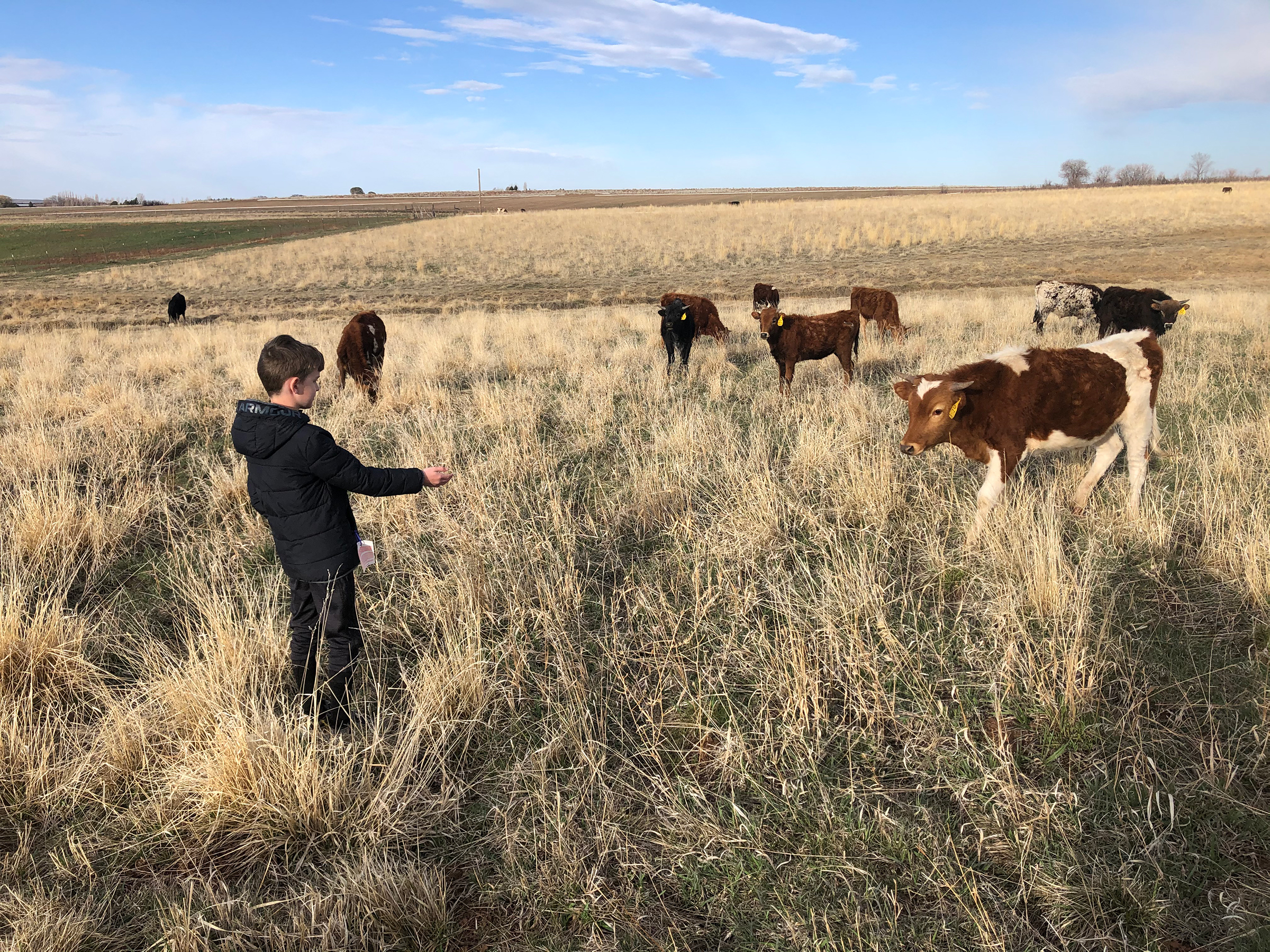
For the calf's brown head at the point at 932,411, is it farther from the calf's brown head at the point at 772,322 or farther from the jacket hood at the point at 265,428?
the calf's brown head at the point at 772,322

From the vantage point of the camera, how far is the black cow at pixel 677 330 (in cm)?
1127

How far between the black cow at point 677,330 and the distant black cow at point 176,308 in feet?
55.0

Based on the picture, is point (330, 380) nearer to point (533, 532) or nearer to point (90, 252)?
point (533, 532)

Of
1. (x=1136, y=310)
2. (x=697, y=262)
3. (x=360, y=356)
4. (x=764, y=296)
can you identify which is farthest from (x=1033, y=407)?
(x=697, y=262)

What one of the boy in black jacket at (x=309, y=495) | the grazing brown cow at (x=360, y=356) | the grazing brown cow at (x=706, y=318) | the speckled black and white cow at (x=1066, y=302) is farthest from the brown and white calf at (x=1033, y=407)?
the speckled black and white cow at (x=1066, y=302)

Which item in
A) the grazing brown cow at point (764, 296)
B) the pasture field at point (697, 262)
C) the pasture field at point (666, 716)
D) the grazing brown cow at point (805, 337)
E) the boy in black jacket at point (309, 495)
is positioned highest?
the pasture field at point (697, 262)

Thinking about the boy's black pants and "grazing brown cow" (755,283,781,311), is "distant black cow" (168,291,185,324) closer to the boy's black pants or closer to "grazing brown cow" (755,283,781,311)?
"grazing brown cow" (755,283,781,311)

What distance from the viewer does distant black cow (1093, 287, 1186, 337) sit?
36.8 ft

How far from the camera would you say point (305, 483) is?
10.0ft

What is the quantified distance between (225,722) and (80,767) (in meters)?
0.56

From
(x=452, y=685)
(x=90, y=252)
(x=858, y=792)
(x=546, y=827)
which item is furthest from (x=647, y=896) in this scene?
(x=90, y=252)

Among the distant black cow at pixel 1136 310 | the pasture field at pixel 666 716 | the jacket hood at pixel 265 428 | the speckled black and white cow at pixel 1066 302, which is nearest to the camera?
the pasture field at pixel 666 716

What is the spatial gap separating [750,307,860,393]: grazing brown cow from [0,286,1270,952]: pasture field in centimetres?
359

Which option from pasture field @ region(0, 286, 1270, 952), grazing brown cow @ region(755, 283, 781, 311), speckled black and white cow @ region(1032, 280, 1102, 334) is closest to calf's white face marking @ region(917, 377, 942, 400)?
pasture field @ region(0, 286, 1270, 952)
